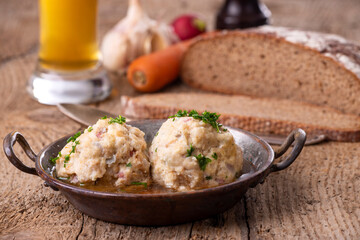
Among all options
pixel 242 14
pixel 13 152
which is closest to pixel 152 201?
pixel 13 152

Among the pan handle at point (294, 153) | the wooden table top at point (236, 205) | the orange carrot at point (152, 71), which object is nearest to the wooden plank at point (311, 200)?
the wooden table top at point (236, 205)

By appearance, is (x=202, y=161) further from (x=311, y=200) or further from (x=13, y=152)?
(x=13, y=152)

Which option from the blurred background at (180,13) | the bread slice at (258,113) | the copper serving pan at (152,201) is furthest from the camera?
the blurred background at (180,13)

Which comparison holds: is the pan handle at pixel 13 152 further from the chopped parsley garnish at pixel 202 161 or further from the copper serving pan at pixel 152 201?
the chopped parsley garnish at pixel 202 161

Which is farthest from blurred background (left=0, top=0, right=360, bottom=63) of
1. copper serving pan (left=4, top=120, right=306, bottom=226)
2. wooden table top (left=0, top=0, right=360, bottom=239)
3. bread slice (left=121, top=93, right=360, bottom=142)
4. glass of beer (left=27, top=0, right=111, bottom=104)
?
copper serving pan (left=4, top=120, right=306, bottom=226)

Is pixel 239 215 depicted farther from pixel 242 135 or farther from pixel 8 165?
pixel 8 165

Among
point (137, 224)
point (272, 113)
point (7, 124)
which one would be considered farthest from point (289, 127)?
point (7, 124)
